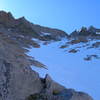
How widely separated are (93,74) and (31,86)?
1620 centimetres

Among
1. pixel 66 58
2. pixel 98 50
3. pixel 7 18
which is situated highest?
pixel 7 18

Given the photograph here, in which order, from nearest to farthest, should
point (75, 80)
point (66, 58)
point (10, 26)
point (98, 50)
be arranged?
1. point (75, 80)
2. point (66, 58)
3. point (98, 50)
4. point (10, 26)

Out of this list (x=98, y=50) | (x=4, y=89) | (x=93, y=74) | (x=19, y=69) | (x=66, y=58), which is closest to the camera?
(x=4, y=89)

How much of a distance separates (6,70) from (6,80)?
1.42 ft

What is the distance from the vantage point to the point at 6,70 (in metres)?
9.77

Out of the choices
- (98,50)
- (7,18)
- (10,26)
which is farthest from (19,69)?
(7,18)

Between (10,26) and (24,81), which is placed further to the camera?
(10,26)

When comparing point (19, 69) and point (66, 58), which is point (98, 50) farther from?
point (19, 69)

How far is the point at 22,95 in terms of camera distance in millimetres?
10125

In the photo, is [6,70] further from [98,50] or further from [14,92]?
[98,50]

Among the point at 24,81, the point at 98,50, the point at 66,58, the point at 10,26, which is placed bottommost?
the point at 24,81

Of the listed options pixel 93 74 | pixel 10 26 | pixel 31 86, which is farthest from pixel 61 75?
pixel 10 26

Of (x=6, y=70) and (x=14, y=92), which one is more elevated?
(x=6, y=70)

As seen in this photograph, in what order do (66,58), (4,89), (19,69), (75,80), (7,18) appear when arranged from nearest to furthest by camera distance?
1. (4,89)
2. (19,69)
3. (75,80)
4. (66,58)
5. (7,18)
